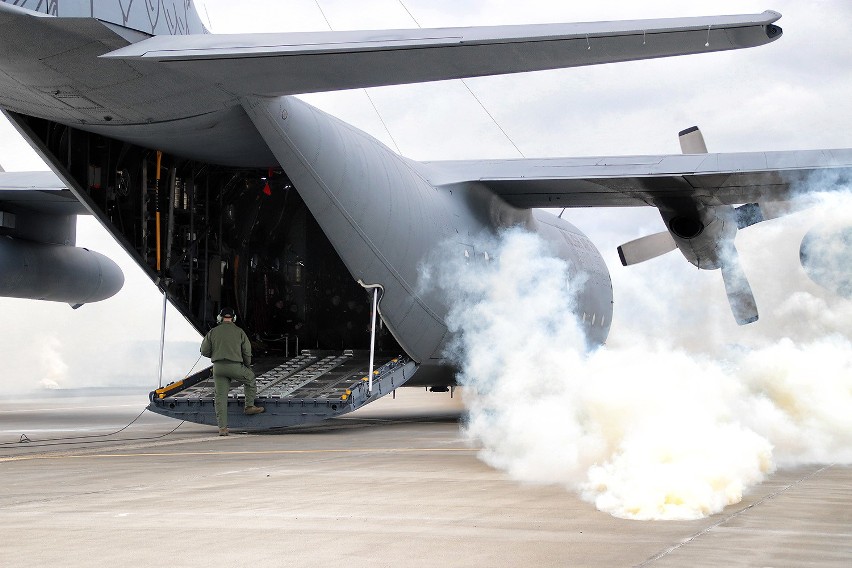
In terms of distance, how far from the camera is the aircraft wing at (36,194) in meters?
18.0

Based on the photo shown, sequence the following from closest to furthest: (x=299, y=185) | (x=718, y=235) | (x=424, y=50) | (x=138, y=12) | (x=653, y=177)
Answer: (x=424, y=50) < (x=138, y=12) < (x=299, y=185) < (x=653, y=177) < (x=718, y=235)

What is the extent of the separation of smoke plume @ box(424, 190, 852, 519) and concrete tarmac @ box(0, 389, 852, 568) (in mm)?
312

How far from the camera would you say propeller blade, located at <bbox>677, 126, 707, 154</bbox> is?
19562mm

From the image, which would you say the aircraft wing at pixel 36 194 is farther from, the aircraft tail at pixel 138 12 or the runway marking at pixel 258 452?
the runway marking at pixel 258 452

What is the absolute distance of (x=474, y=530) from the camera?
609cm

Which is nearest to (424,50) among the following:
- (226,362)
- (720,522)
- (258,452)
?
(258,452)

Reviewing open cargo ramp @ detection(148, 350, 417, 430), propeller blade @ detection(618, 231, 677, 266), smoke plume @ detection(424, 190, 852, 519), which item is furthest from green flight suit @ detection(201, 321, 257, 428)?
propeller blade @ detection(618, 231, 677, 266)

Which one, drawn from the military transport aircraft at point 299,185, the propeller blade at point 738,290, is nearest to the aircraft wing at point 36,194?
the military transport aircraft at point 299,185

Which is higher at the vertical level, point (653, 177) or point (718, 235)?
point (653, 177)

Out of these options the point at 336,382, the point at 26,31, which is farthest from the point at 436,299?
the point at 26,31

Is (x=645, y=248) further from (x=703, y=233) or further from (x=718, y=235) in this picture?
(x=703, y=233)

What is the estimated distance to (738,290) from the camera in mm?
17672

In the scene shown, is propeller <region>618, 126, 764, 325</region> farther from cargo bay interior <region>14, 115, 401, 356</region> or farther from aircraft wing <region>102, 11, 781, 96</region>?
aircraft wing <region>102, 11, 781, 96</region>

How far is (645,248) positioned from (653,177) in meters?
3.95
